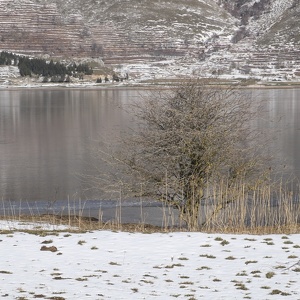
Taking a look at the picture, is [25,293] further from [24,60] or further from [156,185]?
[24,60]

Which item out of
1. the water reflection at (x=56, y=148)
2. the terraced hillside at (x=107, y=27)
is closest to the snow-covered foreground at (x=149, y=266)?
the water reflection at (x=56, y=148)

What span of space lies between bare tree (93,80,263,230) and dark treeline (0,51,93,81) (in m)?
100

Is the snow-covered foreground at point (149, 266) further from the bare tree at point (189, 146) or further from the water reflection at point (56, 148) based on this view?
the water reflection at point (56, 148)

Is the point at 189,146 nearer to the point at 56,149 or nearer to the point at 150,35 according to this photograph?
the point at 56,149

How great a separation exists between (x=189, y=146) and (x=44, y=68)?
351ft

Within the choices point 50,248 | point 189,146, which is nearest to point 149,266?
point 50,248

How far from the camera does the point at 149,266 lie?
26.3ft

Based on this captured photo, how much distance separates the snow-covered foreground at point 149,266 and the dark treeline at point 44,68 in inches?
4090

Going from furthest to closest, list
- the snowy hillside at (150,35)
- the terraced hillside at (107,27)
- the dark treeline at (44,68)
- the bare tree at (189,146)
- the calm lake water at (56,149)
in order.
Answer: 1. the terraced hillside at (107,27)
2. the snowy hillside at (150,35)
3. the dark treeline at (44,68)
4. the calm lake water at (56,149)
5. the bare tree at (189,146)

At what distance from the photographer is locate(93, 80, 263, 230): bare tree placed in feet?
40.6

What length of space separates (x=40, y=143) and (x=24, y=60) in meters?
92.5

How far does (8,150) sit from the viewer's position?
2588 centimetres

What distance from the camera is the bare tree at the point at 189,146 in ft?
40.6

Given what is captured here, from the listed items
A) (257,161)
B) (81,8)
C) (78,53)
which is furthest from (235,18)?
(257,161)
